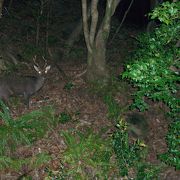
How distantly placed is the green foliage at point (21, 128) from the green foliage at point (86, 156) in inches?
31.3

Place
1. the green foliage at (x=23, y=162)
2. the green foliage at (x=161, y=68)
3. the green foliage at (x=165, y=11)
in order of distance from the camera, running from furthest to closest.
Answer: the green foliage at (x=23, y=162) < the green foliage at (x=161, y=68) < the green foliage at (x=165, y=11)

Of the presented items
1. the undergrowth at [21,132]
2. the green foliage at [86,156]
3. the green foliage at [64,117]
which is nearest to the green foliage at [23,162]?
the undergrowth at [21,132]

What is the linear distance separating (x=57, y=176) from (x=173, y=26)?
515cm

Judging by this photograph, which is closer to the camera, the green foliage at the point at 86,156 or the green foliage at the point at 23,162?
the green foliage at the point at 23,162

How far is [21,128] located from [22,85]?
2.13m

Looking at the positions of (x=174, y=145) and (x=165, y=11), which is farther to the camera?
(x=174, y=145)

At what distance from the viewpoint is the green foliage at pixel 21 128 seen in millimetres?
9914

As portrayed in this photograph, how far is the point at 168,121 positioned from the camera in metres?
12.1

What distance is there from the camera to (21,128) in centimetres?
1028

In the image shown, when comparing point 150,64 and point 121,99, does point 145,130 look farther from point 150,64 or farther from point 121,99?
point 150,64

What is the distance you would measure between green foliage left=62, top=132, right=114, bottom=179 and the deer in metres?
2.35

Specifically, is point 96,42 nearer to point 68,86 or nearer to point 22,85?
point 68,86

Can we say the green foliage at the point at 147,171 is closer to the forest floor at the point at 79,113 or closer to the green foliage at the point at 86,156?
the forest floor at the point at 79,113

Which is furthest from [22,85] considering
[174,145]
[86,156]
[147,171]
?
[174,145]
